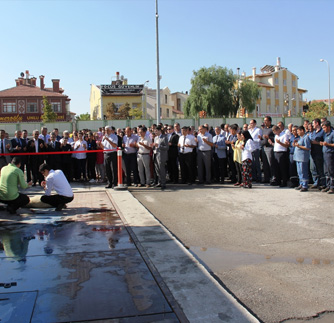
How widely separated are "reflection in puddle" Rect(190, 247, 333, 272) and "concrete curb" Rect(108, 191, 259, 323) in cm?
23

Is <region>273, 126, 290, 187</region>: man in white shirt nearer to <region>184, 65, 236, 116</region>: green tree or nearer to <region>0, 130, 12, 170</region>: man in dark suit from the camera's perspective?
<region>0, 130, 12, 170</region>: man in dark suit

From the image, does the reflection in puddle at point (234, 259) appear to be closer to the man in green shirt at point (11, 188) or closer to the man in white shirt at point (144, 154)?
the man in green shirt at point (11, 188)

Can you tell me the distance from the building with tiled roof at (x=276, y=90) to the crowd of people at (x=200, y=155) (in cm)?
7145

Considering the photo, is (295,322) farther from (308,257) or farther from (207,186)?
(207,186)

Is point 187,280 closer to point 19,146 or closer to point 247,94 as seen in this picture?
point 19,146

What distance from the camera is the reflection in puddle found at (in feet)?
16.8

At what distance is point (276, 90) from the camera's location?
3450 inches

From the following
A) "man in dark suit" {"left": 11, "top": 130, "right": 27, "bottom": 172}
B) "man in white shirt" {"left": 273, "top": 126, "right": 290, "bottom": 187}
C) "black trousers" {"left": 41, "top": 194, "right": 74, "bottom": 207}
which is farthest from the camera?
"man in dark suit" {"left": 11, "top": 130, "right": 27, "bottom": 172}

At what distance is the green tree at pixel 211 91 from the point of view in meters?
58.8

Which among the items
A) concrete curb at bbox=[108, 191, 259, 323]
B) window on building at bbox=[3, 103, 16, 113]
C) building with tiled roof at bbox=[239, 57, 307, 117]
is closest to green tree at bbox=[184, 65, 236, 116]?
building with tiled roof at bbox=[239, 57, 307, 117]

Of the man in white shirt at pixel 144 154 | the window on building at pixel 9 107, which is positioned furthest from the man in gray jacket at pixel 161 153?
the window on building at pixel 9 107

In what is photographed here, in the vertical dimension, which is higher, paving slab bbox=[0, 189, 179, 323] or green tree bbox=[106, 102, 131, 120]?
green tree bbox=[106, 102, 131, 120]

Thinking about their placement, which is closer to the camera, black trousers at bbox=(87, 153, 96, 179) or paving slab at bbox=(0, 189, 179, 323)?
paving slab at bbox=(0, 189, 179, 323)

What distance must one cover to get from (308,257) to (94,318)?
10.6ft
